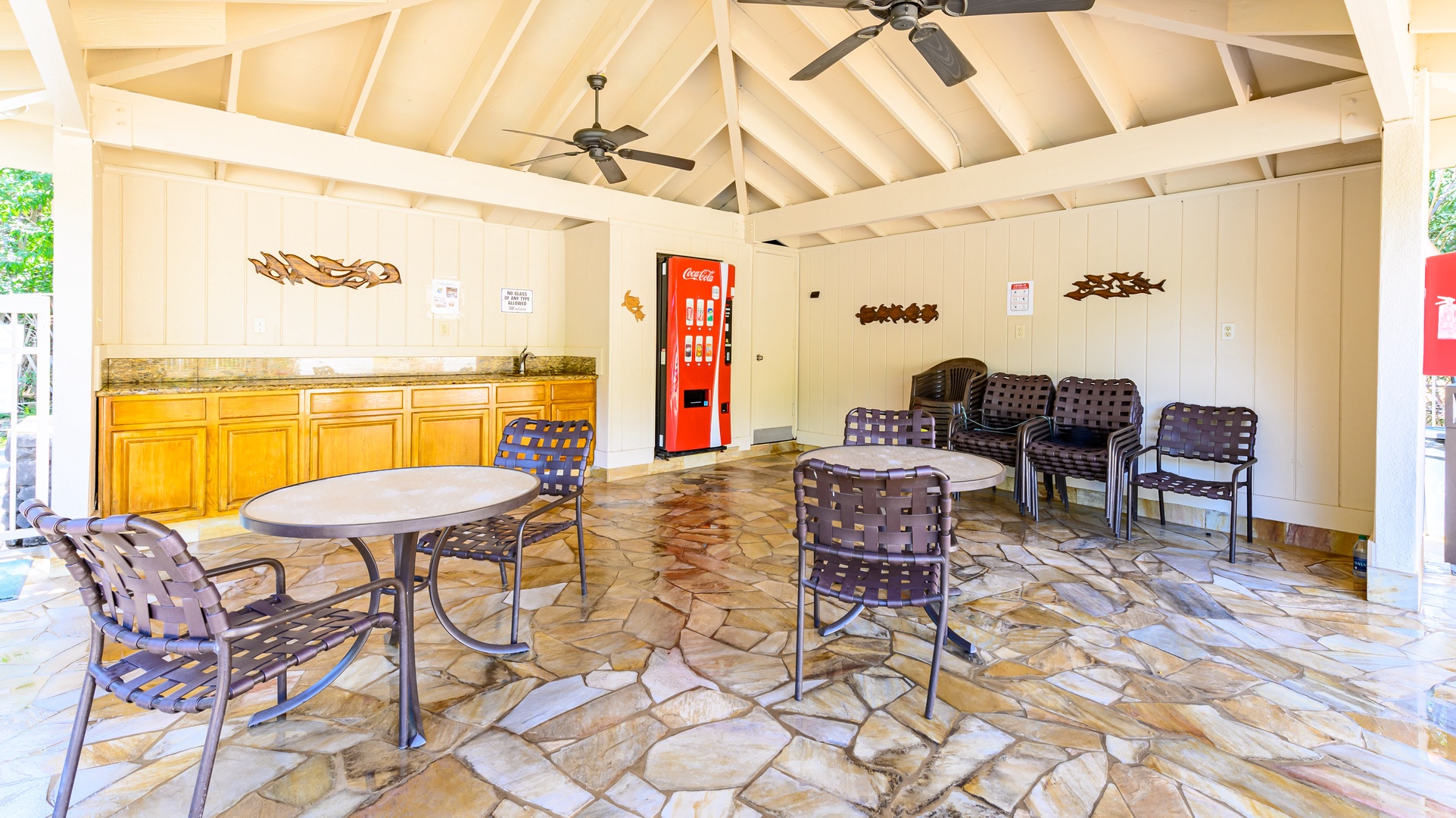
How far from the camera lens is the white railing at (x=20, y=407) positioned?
4.03 metres

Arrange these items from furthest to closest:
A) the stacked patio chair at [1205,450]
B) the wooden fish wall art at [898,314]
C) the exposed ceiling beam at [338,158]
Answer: the wooden fish wall art at [898,314], the stacked patio chair at [1205,450], the exposed ceiling beam at [338,158]

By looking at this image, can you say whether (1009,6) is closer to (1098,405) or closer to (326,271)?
(1098,405)

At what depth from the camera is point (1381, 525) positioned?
3.57 m

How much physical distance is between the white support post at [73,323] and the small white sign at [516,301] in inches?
123

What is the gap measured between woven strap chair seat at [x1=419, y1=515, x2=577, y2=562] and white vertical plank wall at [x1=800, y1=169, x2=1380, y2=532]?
15.8ft

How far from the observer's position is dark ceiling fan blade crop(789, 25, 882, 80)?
3289 mm

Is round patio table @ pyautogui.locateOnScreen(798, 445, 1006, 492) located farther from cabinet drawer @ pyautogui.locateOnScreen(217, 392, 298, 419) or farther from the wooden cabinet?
cabinet drawer @ pyautogui.locateOnScreen(217, 392, 298, 419)

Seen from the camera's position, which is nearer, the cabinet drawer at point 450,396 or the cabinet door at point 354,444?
the cabinet door at point 354,444

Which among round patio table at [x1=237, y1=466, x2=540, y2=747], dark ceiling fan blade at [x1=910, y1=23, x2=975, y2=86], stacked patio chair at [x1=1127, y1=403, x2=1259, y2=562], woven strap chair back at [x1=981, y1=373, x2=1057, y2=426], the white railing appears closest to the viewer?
round patio table at [x1=237, y1=466, x2=540, y2=747]

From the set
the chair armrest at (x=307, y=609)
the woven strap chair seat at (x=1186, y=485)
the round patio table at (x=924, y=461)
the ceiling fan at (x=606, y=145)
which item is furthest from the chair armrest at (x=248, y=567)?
the woven strap chair seat at (x=1186, y=485)

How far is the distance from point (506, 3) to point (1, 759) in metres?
4.74

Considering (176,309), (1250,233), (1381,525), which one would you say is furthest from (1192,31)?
(176,309)

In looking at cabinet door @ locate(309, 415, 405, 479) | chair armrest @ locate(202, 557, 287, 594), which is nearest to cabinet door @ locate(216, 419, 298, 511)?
cabinet door @ locate(309, 415, 405, 479)

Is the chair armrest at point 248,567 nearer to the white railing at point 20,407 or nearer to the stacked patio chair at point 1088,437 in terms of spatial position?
the white railing at point 20,407
